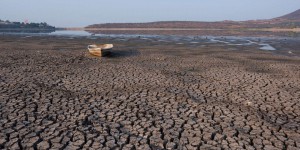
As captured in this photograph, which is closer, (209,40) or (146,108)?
(146,108)

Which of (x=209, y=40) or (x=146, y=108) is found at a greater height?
(x=209, y=40)

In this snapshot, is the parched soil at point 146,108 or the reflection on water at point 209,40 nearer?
the parched soil at point 146,108

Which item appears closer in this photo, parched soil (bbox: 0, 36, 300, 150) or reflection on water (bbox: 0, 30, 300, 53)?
parched soil (bbox: 0, 36, 300, 150)

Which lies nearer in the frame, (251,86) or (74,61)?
(251,86)

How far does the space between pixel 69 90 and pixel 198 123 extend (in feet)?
16.3

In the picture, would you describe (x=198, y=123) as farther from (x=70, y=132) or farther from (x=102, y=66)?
(x=102, y=66)

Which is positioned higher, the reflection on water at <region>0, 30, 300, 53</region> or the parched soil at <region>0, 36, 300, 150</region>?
the reflection on water at <region>0, 30, 300, 53</region>

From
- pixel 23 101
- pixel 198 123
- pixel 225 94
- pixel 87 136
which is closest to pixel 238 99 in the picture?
pixel 225 94

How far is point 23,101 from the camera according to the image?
868 centimetres

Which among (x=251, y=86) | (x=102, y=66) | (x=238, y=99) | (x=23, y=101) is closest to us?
(x=23, y=101)

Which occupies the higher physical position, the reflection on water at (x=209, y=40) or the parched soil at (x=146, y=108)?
the reflection on water at (x=209, y=40)

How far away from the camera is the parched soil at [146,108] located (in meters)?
6.27

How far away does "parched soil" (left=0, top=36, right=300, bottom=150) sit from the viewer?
20.6 ft

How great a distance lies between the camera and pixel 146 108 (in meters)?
8.43
